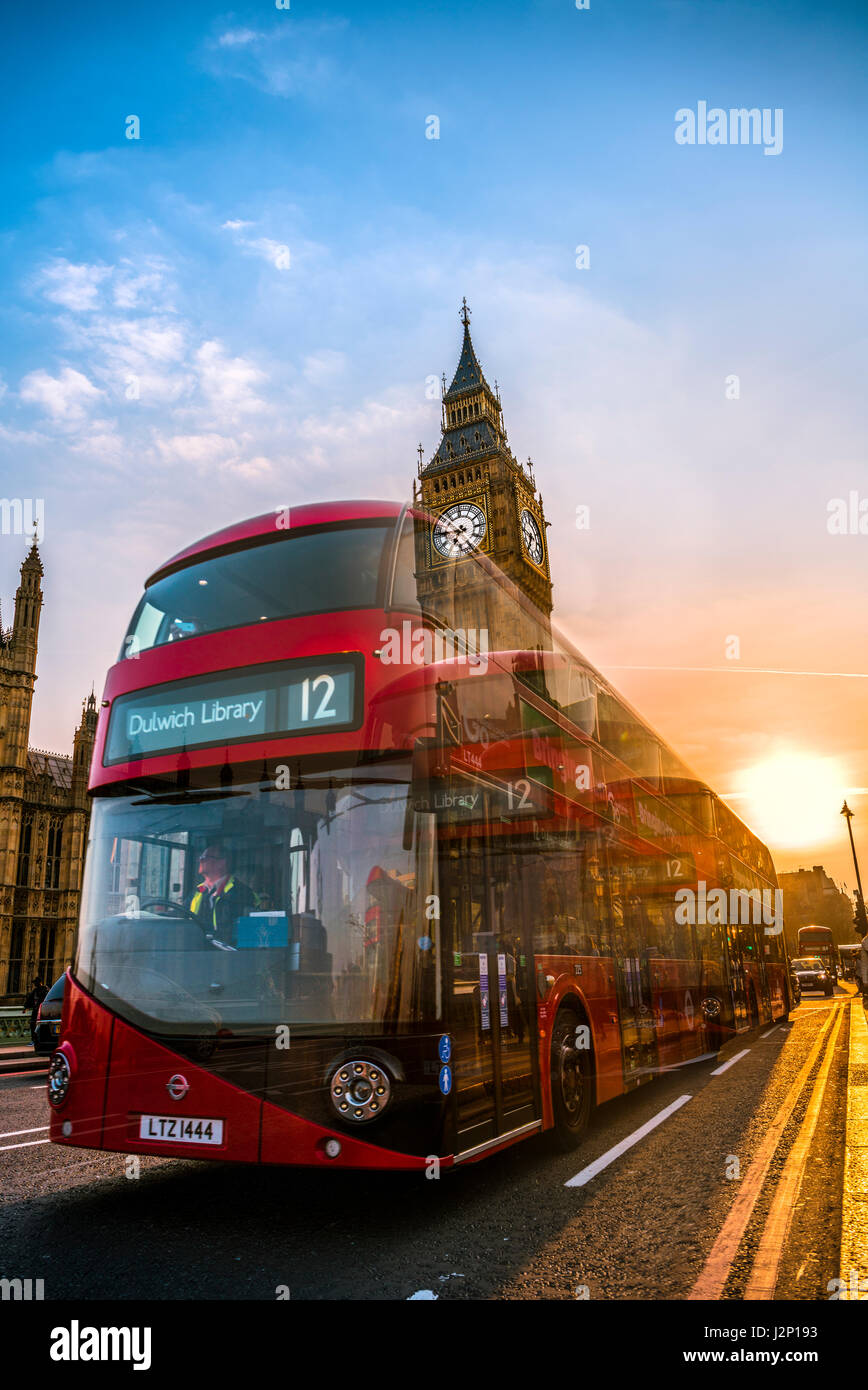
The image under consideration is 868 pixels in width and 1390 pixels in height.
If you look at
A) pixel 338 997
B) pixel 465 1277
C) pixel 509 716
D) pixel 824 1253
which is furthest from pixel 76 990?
pixel 824 1253

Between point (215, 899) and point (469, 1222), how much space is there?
2310mm

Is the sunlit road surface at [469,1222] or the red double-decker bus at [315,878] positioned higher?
A: the red double-decker bus at [315,878]

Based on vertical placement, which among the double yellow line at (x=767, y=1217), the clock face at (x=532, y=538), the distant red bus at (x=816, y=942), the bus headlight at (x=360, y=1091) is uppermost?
the clock face at (x=532, y=538)

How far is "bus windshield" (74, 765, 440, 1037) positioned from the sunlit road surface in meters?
1.09

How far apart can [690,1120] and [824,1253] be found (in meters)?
4.22

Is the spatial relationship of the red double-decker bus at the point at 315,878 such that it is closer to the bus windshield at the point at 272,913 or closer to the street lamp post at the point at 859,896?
the bus windshield at the point at 272,913

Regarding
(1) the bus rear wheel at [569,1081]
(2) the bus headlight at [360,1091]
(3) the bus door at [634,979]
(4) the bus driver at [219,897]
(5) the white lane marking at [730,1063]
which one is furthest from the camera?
(5) the white lane marking at [730,1063]

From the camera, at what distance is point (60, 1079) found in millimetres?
5180

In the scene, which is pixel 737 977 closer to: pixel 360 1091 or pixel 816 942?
pixel 360 1091

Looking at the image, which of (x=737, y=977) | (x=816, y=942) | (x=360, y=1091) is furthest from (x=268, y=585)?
(x=816, y=942)

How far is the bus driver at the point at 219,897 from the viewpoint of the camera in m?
4.89

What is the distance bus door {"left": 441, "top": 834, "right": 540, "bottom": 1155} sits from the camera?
194 inches

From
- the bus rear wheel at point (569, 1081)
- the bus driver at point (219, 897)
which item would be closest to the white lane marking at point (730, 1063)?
the bus rear wheel at point (569, 1081)

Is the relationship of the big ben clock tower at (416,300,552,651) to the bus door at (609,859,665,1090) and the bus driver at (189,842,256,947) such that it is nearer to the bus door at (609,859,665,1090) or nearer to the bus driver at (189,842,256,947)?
the bus door at (609,859,665,1090)
